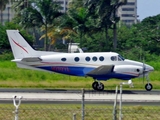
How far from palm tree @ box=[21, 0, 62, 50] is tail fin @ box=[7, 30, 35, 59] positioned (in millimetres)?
33801

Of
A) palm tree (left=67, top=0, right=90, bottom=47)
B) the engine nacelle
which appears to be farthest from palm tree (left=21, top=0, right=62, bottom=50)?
the engine nacelle

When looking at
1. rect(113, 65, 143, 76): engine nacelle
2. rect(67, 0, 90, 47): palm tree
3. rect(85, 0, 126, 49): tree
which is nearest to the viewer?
rect(113, 65, 143, 76): engine nacelle

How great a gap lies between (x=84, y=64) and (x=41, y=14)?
35997 mm

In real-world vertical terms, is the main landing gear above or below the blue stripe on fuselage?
below

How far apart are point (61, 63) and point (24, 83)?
3.72 metres

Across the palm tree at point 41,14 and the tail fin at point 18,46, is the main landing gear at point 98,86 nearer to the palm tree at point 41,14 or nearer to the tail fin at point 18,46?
the tail fin at point 18,46

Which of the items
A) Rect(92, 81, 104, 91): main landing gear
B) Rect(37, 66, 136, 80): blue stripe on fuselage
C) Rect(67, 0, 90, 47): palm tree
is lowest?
Rect(92, 81, 104, 91): main landing gear

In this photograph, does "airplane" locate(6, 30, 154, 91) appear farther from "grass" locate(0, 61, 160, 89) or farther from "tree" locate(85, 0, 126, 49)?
"tree" locate(85, 0, 126, 49)

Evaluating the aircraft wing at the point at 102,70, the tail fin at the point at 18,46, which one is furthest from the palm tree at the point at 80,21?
the aircraft wing at the point at 102,70

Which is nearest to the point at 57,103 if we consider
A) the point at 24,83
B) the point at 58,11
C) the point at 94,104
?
the point at 94,104

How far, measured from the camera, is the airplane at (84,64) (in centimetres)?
3475

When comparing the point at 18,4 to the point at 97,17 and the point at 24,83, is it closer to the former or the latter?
the point at 97,17

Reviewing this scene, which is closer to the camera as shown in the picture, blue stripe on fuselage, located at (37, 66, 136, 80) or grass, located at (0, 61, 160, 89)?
blue stripe on fuselage, located at (37, 66, 136, 80)

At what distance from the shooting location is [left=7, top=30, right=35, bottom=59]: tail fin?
3578 centimetres
